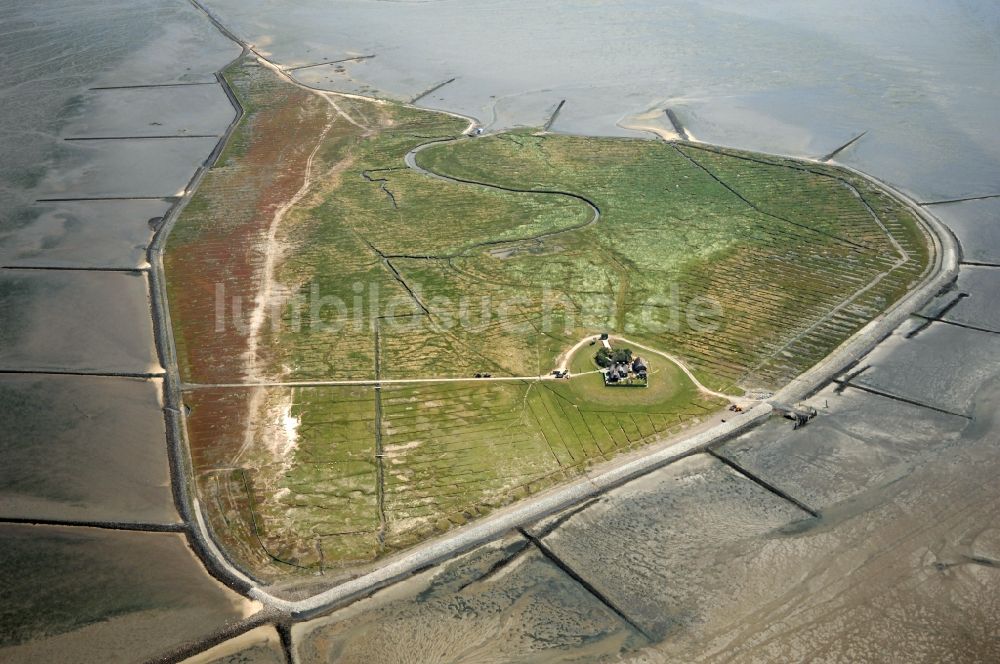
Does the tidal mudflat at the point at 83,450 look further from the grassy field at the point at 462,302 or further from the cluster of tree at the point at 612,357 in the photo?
the cluster of tree at the point at 612,357

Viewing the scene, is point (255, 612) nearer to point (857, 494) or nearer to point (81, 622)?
point (81, 622)

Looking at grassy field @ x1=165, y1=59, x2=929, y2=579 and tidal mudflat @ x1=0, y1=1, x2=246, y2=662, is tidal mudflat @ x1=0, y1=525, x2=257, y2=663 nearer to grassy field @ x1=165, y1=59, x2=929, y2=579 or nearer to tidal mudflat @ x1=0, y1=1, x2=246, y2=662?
tidal mudflat @ x1=0, y1=1, x2=246, y2=662

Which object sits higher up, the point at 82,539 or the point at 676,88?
the point at 676,88

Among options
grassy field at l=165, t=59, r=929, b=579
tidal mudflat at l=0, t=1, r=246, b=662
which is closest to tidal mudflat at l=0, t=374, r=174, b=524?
tidal mudflat at l=0, t=1, r=246, b=662

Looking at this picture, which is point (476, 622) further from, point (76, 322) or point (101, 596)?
point (76, 322)

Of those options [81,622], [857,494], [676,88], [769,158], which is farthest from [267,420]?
[676,88]
